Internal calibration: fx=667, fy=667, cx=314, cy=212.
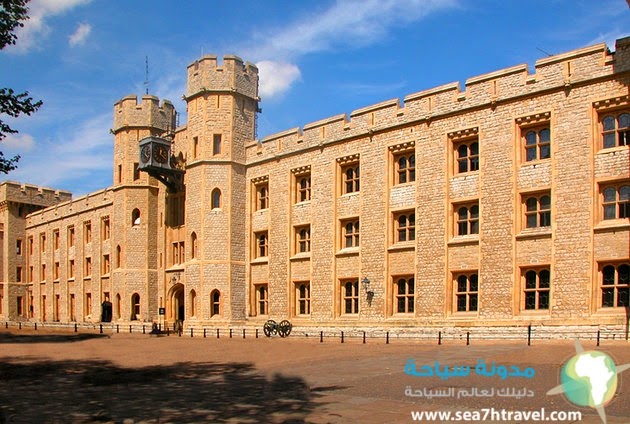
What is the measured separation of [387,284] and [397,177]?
16.3 feet

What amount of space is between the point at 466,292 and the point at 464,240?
2.14 m

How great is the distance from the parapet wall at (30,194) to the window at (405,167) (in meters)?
46.7

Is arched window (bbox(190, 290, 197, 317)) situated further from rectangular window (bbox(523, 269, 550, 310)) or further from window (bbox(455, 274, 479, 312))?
rectangular window (bbox(523, 269, 550, 310))

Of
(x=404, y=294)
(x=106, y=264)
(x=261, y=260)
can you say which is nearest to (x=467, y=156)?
(x=404, y=294)

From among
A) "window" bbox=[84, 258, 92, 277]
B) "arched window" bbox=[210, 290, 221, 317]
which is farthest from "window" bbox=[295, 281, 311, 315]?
"window" bbox=[84, 258, 92, 277]

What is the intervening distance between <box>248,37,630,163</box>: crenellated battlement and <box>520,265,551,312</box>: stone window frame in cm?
678

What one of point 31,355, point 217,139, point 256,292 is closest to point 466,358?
point 31,355

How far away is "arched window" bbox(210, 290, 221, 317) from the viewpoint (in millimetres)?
37438

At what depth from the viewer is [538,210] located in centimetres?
2567

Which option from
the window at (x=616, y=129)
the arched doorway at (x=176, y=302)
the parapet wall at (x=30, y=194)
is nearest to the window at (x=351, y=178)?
the window at (x=616, y=129)

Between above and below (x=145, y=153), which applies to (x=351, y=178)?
below

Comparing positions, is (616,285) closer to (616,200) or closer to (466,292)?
(616,200)

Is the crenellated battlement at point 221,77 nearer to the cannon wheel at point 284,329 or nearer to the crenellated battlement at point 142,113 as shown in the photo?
the crenellated battlement at point 142,113

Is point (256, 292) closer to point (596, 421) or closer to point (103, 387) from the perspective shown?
point (103, 387)
